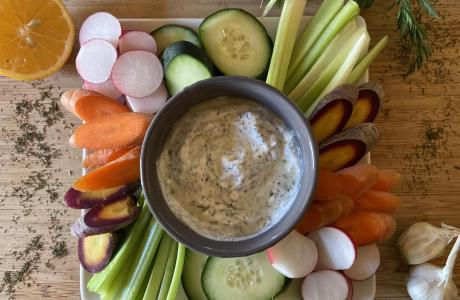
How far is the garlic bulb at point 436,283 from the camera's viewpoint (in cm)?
161

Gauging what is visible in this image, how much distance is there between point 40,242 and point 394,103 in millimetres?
1171

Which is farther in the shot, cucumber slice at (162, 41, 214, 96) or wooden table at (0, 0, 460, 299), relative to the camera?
wooden table at (0, 0, 460, 299)

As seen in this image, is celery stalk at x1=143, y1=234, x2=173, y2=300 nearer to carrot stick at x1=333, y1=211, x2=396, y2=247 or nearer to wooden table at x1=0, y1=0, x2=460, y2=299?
wooden table at x1=0, y1=0, x2=460, y2=299

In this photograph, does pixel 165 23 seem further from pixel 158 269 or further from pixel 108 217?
pixel 158 269

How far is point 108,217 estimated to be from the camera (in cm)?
151

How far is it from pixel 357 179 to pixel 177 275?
55cm

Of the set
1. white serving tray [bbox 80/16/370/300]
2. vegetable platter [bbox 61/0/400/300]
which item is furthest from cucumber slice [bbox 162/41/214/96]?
white serving tray [bbox 80/16/370/300]

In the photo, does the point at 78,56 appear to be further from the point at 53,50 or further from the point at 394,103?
the point at 394,103

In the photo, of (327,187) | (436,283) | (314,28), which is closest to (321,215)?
(327,187)

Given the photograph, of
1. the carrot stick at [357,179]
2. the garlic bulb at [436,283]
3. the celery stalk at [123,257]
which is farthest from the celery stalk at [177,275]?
the garlic bulb at [436,283]

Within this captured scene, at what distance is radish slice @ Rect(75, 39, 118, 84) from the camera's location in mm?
1619

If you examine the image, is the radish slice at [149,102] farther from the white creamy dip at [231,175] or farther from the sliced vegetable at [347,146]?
the sliced vegetable at [347,146]

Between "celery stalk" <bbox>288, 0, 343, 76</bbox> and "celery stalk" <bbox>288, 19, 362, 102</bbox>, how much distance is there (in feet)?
0.16

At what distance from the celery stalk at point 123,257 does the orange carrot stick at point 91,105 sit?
29 centimetres
